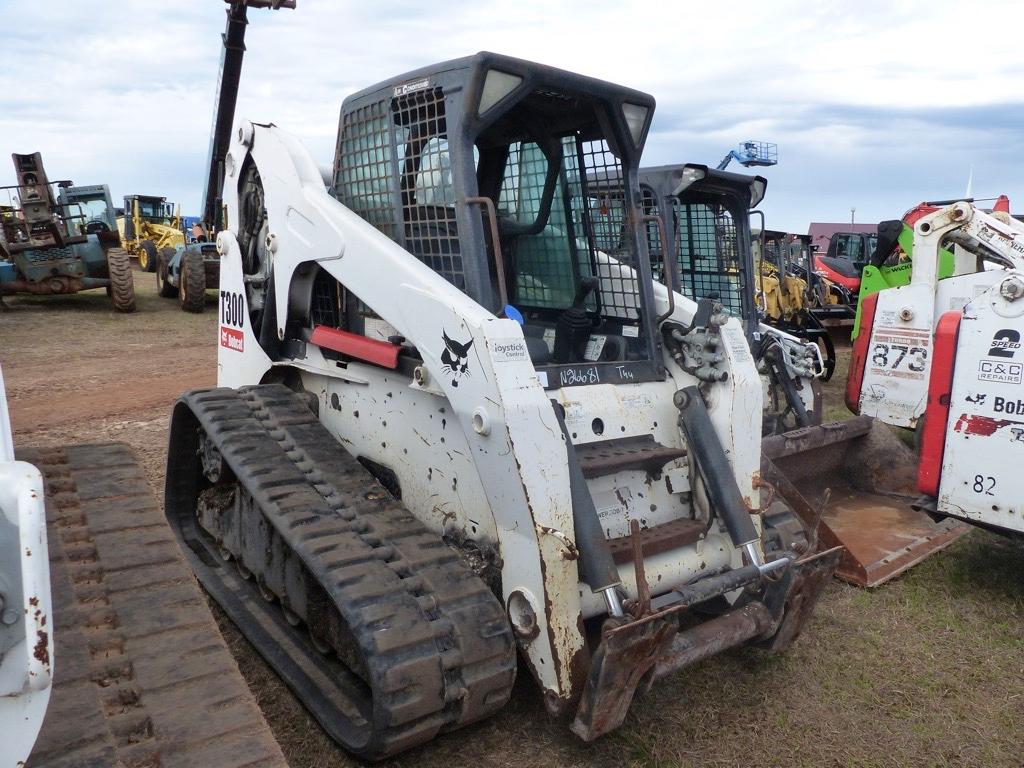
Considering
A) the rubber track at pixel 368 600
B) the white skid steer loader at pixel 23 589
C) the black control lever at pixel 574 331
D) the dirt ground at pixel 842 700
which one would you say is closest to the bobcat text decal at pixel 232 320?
the rubber track at pixel 368 600

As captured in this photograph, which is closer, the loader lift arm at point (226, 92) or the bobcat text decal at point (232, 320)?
the bobcat text decal at point (232, 320)

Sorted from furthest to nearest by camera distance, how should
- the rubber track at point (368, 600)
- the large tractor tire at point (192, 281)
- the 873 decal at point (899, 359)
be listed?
the large tractor tire at point (192, 281), the 873 decal at point (899, 359), the rubber track at point (368, 600)

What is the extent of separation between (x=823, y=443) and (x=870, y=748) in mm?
2772

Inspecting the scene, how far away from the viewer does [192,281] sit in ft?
51.3

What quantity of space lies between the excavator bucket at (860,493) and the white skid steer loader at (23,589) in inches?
146

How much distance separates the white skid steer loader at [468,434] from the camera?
263 cm

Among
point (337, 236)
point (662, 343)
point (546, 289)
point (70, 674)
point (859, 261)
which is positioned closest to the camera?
point (70, 674)

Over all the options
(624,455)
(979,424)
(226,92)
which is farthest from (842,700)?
(226,92)

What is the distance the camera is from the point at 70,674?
171cm

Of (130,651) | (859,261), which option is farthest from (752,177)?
(859,261)

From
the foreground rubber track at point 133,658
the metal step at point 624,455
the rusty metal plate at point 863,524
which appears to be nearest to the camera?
the foreground rubber track at point 133,658

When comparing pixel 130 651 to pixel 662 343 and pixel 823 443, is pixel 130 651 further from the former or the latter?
pixel 823 443

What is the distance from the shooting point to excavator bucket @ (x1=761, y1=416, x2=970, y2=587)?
445 centimetres

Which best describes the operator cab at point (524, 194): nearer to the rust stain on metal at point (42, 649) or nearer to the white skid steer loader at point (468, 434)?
the white skid steer loader at point (468, 434)
